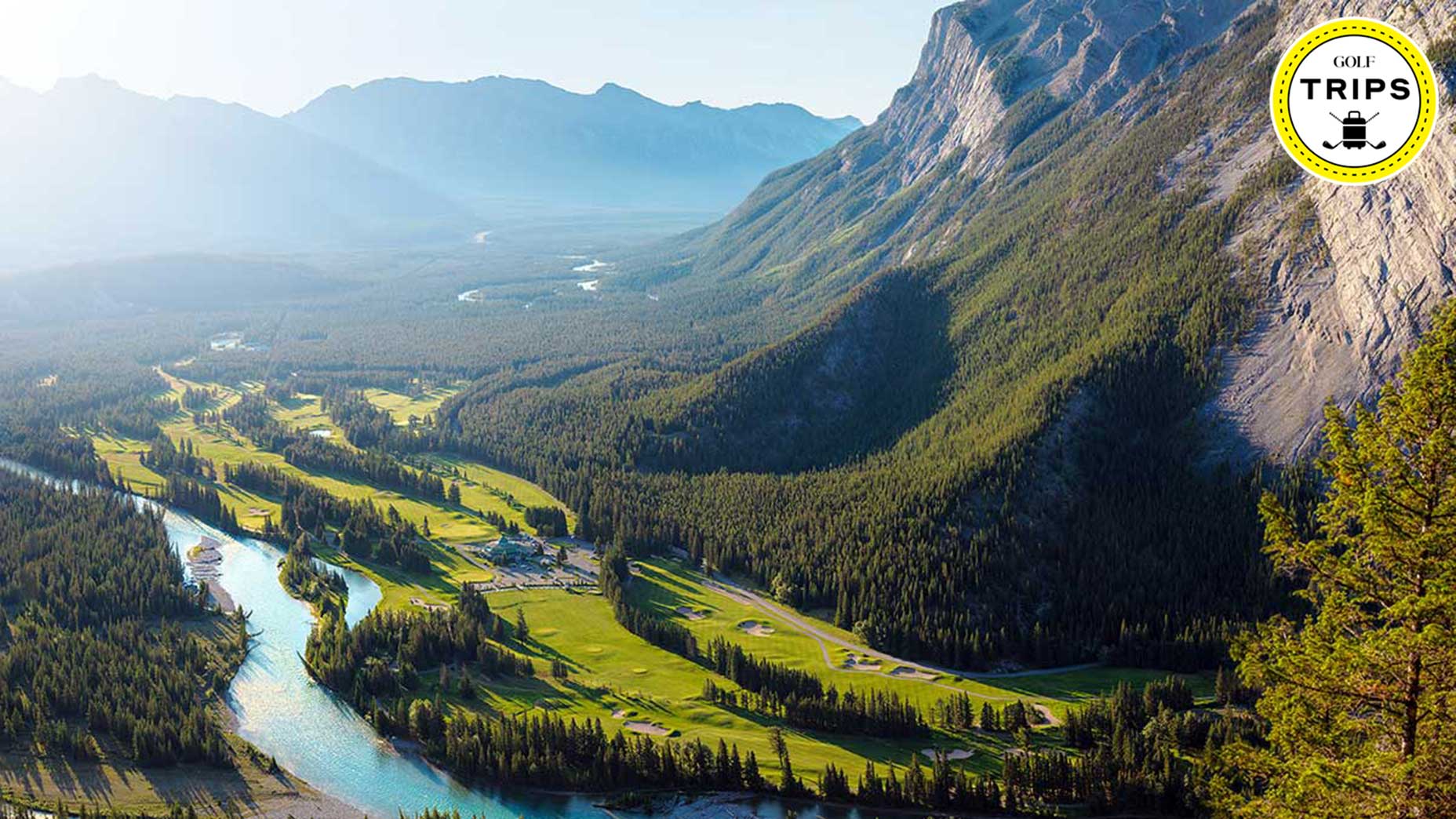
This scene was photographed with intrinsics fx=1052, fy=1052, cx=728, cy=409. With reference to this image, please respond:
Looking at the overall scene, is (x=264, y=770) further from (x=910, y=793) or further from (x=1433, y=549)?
(x=1433, y=549)

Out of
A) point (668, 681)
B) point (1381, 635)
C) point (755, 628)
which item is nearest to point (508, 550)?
point (755, 628)

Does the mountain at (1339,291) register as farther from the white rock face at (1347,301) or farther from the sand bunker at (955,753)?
the sand bunker at (955,753)

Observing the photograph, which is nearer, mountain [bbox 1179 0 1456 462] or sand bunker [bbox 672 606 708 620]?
mountain [bbox 1179 0 1456 462]

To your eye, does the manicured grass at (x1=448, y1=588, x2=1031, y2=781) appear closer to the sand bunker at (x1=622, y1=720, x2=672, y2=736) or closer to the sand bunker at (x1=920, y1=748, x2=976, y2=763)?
the sand bunker at (x1=920, y1=748, x2=976, y2=763)

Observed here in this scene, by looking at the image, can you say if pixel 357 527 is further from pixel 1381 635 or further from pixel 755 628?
pixel 1381 635

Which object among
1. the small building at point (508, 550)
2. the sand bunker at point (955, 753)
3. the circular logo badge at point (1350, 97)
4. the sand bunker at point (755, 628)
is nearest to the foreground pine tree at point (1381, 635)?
the circular logo badge at point (1350, 97)

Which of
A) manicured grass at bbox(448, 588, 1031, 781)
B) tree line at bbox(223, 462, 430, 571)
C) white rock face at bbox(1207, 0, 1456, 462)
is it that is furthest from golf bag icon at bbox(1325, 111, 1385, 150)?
tree line at bbox(223, 462, 430, 571)

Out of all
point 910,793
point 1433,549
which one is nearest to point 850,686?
point 910,793

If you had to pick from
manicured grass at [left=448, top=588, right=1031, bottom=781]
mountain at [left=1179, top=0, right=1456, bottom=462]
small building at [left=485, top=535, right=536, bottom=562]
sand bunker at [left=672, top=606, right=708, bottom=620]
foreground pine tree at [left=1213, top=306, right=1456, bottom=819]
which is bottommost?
manicured grass at [left=448, top=588, right=1031, bottom=781]
